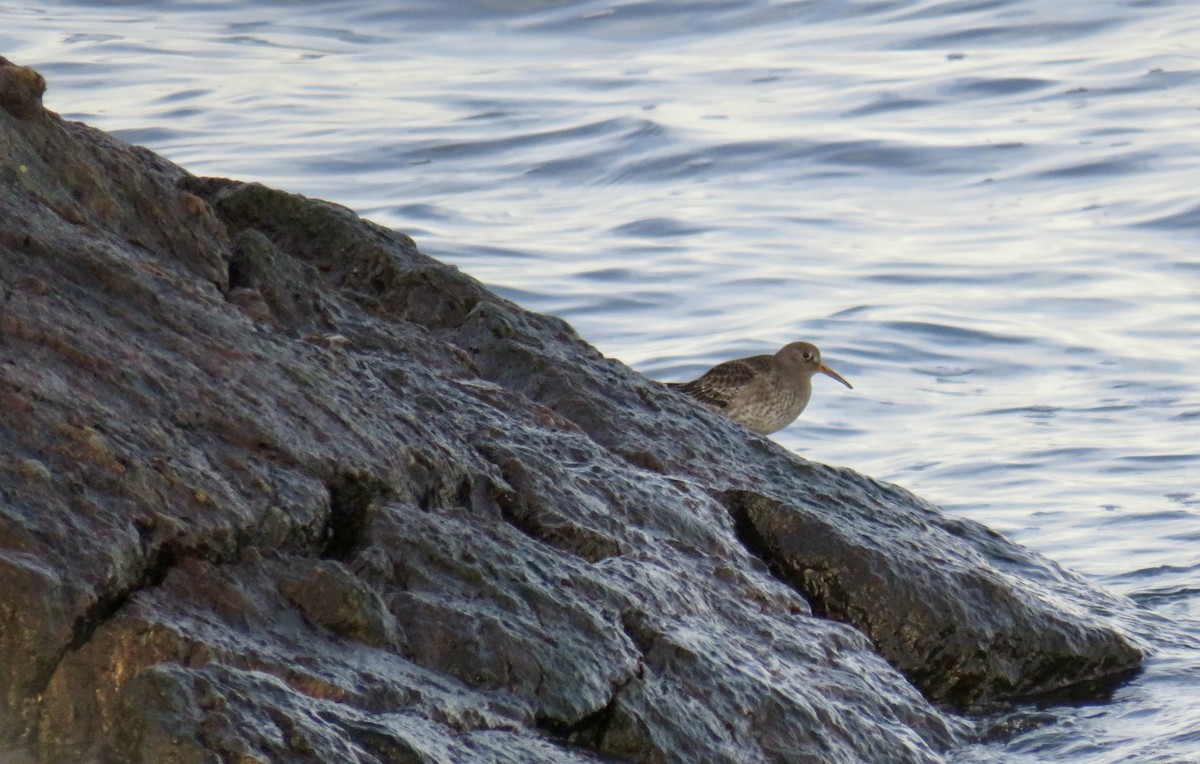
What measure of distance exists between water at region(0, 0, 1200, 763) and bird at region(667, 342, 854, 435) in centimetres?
75

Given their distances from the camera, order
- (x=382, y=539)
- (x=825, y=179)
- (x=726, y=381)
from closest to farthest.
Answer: (x=382, y=539) → (x=726, y=381) → (x=825, y=179)

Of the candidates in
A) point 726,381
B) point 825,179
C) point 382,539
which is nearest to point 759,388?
point 726,381

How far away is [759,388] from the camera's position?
990cm

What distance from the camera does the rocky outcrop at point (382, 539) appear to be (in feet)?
10.4

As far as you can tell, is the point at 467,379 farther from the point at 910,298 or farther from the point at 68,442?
the point at 910,298

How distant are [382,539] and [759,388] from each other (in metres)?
6.32

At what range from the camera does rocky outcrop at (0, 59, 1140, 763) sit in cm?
A: 317

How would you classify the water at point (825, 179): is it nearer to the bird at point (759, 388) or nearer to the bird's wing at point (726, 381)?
the bird at point (759, 388)

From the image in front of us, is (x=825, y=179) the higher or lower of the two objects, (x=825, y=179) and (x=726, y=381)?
the higher

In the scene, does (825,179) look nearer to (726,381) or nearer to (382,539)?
(726,381)

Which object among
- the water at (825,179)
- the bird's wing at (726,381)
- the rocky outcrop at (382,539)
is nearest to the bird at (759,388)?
the bird's wing at (726,381)

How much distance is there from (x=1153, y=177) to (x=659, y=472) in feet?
40.9

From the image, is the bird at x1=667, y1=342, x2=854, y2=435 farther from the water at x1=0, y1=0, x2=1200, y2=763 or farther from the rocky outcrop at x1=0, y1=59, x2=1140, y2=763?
the rocky outcrop at x1=0, y1=59, x2=1140, y2=763

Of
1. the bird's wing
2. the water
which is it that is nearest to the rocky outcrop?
the water
